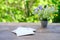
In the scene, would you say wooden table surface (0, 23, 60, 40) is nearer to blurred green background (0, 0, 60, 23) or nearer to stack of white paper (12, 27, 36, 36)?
stack of white paper (12, 27, 36, 36)

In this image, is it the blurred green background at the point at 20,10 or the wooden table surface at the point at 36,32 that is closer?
the wooden table surface at the point at 36,32

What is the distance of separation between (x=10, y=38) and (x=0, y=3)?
129 cm

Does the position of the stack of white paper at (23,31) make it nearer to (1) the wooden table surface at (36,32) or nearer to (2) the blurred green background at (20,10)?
(1) the wooden table surface at (36,32)

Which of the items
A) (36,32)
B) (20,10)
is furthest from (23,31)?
(20,10)

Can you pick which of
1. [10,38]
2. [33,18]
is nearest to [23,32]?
[10,38]

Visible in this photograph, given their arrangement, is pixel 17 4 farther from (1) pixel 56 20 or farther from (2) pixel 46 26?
(2) pixel 46 26

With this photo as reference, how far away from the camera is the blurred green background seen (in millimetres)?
2691

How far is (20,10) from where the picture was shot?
2.80 meters

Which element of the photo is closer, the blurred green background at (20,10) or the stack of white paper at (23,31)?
the stack of white paper at (23,31)

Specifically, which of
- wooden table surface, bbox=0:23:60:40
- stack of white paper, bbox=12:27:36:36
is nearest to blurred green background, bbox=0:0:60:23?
wooden table surface, bbox=0:23:60:40

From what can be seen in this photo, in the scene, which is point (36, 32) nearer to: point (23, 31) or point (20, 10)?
point (23, 31)

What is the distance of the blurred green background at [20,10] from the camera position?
269 cm

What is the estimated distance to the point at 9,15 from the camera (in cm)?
275

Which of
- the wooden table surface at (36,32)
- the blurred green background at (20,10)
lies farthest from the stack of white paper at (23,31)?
the blurred green background at (20,10)
